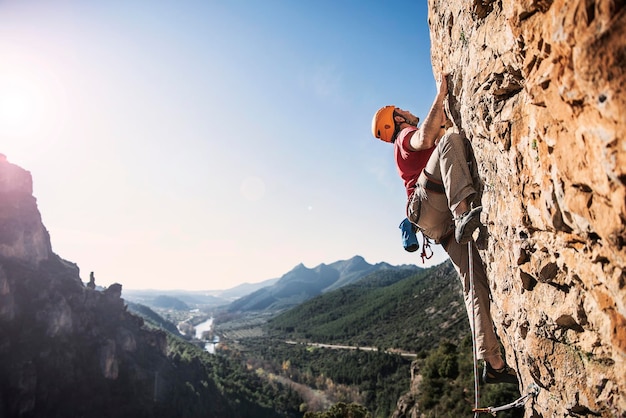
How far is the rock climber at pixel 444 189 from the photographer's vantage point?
12.8 ft

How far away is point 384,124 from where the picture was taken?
5055mm

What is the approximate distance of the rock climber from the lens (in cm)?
391

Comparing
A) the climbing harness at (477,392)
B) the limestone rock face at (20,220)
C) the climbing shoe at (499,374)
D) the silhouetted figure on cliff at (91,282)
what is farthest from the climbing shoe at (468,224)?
the silhouetted figure on cliff at (91,282)

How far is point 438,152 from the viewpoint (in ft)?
13.1

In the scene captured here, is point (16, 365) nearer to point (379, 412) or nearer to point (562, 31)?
point (379, 412)

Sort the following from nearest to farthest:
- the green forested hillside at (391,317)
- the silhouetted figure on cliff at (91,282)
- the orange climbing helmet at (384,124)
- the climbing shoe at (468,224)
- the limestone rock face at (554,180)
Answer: the limestone rock face at (554,180)
the climbing shoe at (468,224)
the orange climbing helmet at (384,124)
the silhouetted figure on cliff at (91,282)
the green forested hillside at (391,317)

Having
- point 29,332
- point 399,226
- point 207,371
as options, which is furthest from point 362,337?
point 399,226

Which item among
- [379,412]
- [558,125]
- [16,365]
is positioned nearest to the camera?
[558,125]

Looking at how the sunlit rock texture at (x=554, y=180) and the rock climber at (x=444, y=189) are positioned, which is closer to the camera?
the sunlit rock texture at (x=554, y=180)

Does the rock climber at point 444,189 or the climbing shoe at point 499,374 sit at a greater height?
the rock climber at point 444,189

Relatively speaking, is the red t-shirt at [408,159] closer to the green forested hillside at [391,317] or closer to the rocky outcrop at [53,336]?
the green forested hillside at [391,317]

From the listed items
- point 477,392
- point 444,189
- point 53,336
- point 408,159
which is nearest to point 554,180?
point 444,189

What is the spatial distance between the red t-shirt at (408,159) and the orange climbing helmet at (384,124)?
26cm

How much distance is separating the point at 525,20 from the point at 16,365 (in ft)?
257
